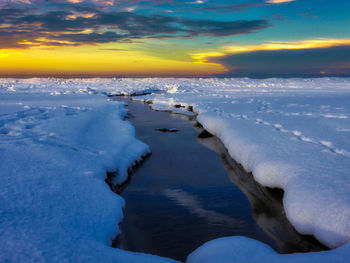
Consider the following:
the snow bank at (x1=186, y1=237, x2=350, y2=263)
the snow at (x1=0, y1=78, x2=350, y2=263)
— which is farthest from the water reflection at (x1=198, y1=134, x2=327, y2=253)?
the snow bank at (x1=186, y1=237, x2=350, y2=263)

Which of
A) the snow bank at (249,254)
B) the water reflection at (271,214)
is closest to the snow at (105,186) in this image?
the snow bank at (249,254)

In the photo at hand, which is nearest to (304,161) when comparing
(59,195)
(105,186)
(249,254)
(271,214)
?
Answer: (271,214)

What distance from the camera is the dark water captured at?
→ 3945 mm

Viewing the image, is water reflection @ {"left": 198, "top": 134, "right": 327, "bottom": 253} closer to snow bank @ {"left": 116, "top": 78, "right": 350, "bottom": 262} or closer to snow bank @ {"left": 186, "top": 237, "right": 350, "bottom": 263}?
snow bank @ {"left": 116, "top": 78, "right": 350, "bottom": 262}

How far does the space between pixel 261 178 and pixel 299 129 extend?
11.6 feet

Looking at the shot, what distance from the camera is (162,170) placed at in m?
6.82

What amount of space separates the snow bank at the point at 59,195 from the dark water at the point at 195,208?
467 mm

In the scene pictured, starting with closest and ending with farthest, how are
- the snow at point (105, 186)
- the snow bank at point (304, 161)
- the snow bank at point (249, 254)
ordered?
the snow bank at point (249, 254), the snow at point (105, 186), the snow bank at point (304, 161)

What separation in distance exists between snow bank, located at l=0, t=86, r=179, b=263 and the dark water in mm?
467

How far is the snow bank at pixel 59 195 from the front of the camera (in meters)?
2.81

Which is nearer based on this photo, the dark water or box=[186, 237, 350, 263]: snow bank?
box=[186, 237, 350, 263]: snow bank

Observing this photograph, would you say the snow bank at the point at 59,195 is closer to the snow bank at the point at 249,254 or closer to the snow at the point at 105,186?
the snow at the point at 105,186

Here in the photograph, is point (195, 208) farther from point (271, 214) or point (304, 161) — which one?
point (304, 161)

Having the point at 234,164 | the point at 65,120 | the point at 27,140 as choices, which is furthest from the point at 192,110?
the point at 27,140
